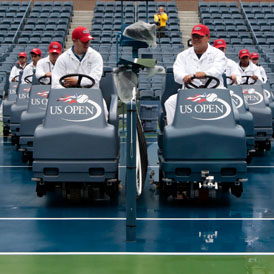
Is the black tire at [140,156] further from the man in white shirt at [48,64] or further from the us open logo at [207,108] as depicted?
the man in white shirt at [48,64]

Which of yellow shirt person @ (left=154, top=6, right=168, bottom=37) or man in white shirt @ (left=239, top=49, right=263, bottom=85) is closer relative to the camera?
man in white shirt @ (left=239, top=49, right=263, bottom=85)

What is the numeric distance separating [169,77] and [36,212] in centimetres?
249

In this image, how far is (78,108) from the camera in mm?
6312

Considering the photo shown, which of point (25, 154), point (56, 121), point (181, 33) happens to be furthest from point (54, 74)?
point (181, 33)

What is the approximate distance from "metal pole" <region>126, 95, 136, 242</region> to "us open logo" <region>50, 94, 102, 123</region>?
137cm

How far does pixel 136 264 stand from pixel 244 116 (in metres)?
4.74

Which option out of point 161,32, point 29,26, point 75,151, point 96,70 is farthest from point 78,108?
point 29,26

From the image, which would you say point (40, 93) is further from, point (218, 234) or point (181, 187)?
point (218, 234)

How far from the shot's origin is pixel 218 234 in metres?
5.18

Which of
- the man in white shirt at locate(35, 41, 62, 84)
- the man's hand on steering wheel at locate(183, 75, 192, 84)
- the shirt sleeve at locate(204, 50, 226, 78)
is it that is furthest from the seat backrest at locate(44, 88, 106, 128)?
the man in white shirt at locate(35, 41, 62, 84)

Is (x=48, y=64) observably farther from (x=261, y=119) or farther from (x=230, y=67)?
(x=261, y=119)

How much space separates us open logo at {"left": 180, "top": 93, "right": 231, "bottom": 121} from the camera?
20.5 ft

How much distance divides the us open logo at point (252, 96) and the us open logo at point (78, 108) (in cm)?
427

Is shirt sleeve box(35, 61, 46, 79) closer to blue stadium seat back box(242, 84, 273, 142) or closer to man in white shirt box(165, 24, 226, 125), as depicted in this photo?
man in white shirt box(165, 24, 226, 125)
